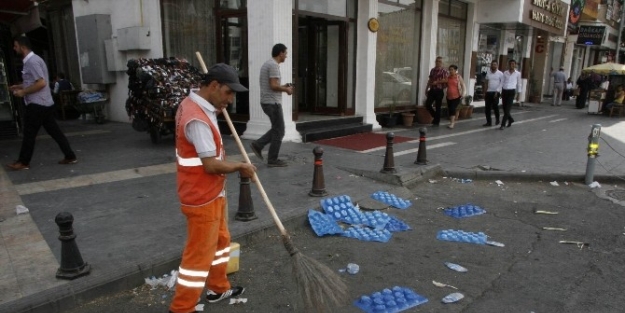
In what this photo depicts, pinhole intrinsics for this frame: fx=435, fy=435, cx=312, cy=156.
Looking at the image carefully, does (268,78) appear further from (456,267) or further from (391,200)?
(456,267)

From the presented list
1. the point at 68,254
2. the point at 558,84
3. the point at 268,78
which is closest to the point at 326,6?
the point at 268,78

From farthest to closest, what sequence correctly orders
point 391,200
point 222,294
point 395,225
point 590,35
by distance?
point 590,35 → point 391,200 → point 395,225 → point 222,294

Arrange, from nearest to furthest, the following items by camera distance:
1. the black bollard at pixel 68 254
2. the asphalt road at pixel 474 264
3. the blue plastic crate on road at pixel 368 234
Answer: the black bollard at pixel 68 254
the asphalt road at pixel 474 264
the blue plastic crate on road at pixel 368 234

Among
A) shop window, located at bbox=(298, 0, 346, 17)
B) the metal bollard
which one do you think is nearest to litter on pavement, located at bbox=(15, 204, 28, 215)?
shop window, located at bbox=(298, 0, 346, 17)

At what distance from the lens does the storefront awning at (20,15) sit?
8.66 metres

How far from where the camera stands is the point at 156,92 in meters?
8.52

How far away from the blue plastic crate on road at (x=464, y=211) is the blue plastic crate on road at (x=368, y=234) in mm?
1235

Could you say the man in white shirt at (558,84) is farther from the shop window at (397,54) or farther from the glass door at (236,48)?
the glass door at (236,48)

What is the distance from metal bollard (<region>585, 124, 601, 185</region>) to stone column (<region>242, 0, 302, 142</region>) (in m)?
5.59

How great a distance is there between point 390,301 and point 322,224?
178 cm

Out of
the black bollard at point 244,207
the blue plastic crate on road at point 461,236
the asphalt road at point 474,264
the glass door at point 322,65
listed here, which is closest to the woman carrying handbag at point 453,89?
the glass door at point 322,65

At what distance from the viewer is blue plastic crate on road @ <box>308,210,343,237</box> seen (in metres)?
5.05

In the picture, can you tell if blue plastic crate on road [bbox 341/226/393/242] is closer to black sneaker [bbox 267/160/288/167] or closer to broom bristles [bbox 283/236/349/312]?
broom bristles [bbox 283/236/349/312]

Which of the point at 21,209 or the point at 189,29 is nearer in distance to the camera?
the point at 21,209
